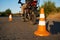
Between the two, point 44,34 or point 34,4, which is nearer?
point 44,34

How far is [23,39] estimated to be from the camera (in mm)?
6695

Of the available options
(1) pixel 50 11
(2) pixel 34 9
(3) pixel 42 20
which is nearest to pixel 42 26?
(3) pixel 42 20

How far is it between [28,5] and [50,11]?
1247 inches

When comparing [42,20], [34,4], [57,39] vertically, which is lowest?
[57,39]

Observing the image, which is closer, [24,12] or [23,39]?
[23,39]

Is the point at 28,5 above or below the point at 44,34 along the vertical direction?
above

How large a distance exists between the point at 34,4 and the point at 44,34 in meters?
7.89

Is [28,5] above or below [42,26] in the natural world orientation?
above

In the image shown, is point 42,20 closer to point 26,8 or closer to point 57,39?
point 57,39

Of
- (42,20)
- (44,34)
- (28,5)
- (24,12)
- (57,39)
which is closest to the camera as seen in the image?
(57,39)

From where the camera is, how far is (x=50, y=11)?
156 feet

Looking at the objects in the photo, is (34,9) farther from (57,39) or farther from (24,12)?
(57,39)

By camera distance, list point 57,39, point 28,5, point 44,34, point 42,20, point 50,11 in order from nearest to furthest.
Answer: point 57,39 → point 44,34 → point 42,20 → point 28,5 → point 50,11

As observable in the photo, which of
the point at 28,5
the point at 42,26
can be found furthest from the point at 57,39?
the point at 28,5
